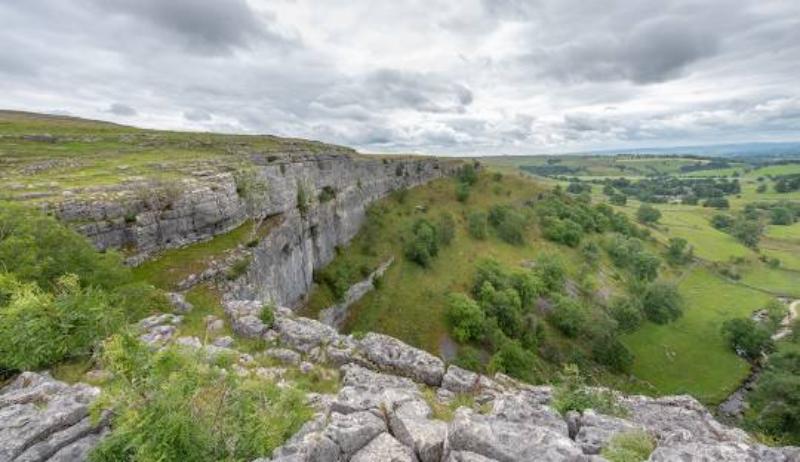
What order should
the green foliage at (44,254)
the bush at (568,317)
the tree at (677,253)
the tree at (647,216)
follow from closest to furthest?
1. the green foliage at (44,254)
2. the bush at (568,317)
3. the tree at (677,253)
4. the tree at (647,216)

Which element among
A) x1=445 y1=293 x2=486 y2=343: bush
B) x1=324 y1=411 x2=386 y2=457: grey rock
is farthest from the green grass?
x1=324 y1=411 x2=386 y2=457: grey rock

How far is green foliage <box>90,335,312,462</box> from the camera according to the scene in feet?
24.2

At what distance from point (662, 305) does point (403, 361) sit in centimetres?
6877

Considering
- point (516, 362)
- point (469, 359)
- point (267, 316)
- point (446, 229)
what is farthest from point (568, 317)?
point (267, 316)

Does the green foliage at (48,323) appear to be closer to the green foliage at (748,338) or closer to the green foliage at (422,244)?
the green foliage at (422,244)

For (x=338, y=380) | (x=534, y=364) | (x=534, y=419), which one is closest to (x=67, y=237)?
(x=338, y=380)

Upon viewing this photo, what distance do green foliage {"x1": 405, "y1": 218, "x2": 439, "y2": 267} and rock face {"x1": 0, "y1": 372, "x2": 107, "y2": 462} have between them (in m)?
54.2

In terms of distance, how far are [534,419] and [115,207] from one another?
2565 cm

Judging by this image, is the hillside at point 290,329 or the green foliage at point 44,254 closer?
the hillside at point 290,329

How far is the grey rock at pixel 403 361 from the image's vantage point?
706 inches

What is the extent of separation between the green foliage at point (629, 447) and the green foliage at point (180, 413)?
7.68m

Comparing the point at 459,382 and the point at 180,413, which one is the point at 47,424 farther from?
the point at 459,382

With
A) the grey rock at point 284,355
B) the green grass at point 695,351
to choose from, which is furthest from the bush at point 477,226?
the grey rock at point 284,355

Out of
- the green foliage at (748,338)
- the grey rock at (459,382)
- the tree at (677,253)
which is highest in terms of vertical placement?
the grey rock at (459,382)
